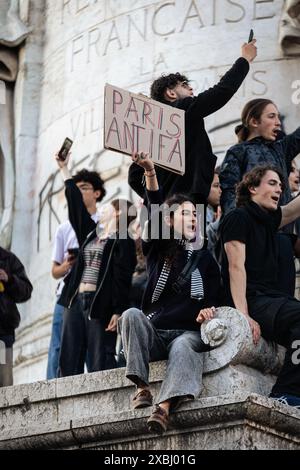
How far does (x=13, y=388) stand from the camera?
10.7 m

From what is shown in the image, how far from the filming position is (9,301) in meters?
12.4

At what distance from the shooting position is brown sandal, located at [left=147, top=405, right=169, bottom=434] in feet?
30.3

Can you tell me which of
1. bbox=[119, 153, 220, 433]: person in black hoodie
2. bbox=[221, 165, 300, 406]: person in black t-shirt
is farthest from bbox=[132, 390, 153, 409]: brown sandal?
bbox=[221, 165, 300, 406]: person in black t-shirt

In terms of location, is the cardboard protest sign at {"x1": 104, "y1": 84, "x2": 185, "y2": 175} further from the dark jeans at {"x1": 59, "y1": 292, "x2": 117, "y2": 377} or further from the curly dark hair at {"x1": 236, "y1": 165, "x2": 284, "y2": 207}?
the dark jeans at {"x1": 59, "y1": 292, "x2": 117, "y2": 377}

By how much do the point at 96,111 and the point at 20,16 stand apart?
2232mm

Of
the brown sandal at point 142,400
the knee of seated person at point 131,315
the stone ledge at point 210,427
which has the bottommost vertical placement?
the stone ledge at point 210,427

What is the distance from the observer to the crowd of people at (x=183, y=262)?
9789 mm

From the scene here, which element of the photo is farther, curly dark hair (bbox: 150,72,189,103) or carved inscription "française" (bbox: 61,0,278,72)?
carved inscription "française" (bbox: 61,0,278,72)

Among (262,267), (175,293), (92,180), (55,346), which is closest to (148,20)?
(92,180)

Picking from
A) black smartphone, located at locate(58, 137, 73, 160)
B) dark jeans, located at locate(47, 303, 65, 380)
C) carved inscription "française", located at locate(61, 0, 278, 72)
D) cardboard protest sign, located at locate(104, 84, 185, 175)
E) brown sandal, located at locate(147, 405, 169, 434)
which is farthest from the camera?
carved inscription "française", located at locate(61, 0, 278, 72)

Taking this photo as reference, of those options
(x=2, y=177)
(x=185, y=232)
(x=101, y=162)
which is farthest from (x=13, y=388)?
(x=2, y=177)

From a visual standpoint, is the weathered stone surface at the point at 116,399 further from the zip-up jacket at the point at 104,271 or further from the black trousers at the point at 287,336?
the zip-up jacket at the point at 104,271

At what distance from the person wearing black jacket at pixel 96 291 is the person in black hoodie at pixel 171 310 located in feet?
5.69

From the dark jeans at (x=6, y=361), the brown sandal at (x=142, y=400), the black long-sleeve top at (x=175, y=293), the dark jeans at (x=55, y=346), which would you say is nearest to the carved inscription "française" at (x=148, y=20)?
the dark jeans at (x=55, y=346)
